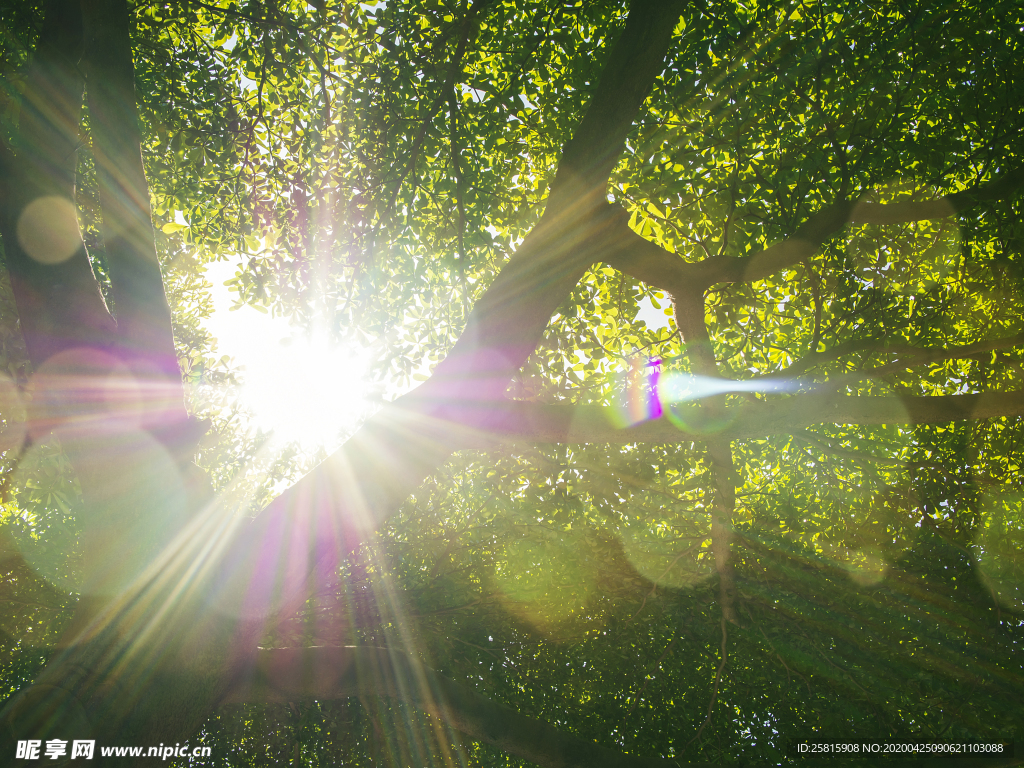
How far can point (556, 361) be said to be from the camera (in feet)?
24.4

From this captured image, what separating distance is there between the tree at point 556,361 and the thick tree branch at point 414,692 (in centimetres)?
3

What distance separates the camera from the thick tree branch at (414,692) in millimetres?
4336

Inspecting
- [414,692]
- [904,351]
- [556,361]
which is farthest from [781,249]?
[414,692]

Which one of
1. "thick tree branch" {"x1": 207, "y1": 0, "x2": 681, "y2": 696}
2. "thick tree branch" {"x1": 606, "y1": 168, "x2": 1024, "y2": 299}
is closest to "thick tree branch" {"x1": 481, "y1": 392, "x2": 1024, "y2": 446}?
"thick tree branch" {"x1": 207, "y1": 0, "x2": 681, "y2": 696}

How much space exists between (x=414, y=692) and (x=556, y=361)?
477cm

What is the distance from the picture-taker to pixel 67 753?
2838 mm

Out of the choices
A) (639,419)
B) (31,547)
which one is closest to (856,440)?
(639,419)

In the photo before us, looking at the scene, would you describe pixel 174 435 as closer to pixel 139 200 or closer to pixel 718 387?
pixel 139 200

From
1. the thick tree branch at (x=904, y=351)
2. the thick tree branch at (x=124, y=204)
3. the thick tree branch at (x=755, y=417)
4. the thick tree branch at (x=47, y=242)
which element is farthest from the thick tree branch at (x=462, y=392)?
the thick tree branch at (x=904, y=351)

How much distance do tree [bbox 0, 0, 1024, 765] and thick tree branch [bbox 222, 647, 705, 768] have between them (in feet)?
0.11

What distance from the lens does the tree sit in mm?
3658

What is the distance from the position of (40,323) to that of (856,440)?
10.6 metres

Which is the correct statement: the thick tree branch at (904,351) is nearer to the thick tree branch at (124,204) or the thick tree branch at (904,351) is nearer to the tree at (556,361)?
the tree at (556,361)

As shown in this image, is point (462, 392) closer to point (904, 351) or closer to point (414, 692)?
point (414, 692)
